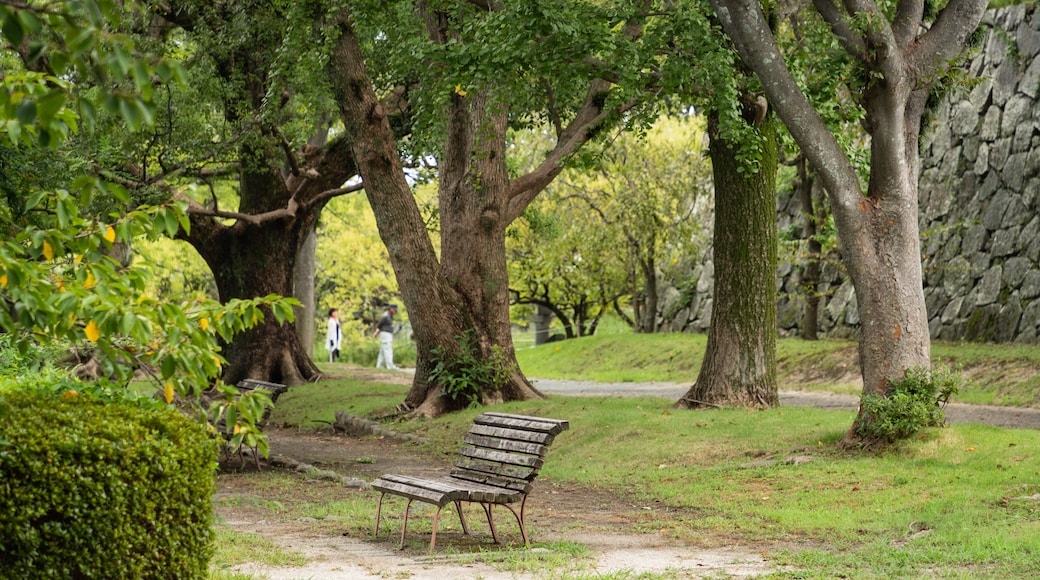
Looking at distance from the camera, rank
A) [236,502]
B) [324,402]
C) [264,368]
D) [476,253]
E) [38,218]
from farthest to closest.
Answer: [264,368]
[324,402]
[476,253]
[236,502]
[38,218]

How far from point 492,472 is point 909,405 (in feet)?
16.2

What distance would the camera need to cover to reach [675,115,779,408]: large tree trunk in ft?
47.1

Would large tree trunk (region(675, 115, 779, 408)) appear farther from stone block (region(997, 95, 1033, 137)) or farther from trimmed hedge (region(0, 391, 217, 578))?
trimmed hedge (region(0, 391, 217, 578))

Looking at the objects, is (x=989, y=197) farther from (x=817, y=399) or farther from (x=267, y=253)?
(x=267, y=253)

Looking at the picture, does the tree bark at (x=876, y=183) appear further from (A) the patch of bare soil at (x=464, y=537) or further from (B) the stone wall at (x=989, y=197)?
(B) the stone wall at (x=989, y=197)

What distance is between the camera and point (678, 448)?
12.1m

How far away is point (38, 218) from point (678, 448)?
7.21 meters

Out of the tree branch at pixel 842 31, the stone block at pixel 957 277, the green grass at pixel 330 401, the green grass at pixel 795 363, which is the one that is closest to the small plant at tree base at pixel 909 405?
the green grass at pixel 795 363

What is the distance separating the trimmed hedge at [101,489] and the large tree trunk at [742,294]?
10.4 m

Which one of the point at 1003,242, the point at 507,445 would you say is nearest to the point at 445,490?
the point at 507,445

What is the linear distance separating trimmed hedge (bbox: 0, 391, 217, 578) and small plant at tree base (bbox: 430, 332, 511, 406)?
11398 mm

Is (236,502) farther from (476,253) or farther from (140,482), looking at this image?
(476,253)

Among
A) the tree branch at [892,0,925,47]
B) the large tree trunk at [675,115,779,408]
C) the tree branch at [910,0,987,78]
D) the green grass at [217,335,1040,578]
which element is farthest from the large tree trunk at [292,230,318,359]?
the tree branch at [910,0,987,78]

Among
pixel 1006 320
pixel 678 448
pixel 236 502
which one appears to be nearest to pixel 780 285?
pixel 1006 320
